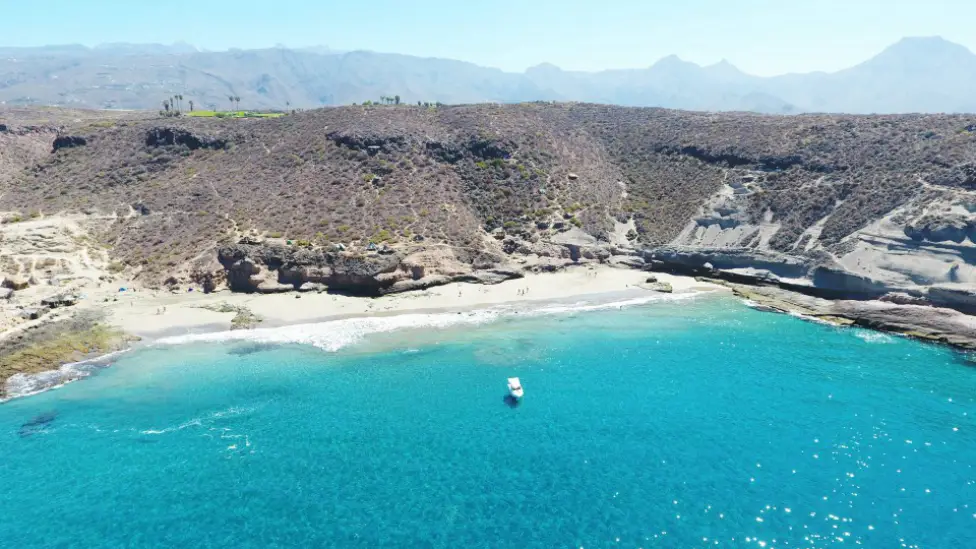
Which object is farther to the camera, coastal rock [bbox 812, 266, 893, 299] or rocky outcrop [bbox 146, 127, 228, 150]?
rocky outcrop [bbox 146, 127, 228, 150]

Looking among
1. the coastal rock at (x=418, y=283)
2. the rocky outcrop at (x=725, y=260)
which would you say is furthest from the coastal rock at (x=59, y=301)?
the rocky outcrop at (x=725, y=260)

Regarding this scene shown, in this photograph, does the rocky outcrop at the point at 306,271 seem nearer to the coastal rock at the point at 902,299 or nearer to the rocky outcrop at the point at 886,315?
the rocky outcrop at the point at 886,315

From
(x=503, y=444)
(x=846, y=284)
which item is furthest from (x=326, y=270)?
(x=846, y=284)

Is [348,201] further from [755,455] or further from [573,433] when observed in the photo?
[755,455]

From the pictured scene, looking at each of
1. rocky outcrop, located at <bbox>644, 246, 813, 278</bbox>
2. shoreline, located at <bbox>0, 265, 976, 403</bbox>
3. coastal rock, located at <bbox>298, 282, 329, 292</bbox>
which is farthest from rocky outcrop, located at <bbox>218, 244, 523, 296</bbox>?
rocky outcrop, located at <bbox>644, 246, 813, 278</bbox>

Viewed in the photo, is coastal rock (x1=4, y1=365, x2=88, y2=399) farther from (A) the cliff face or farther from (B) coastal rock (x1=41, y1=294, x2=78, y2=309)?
(A) the cliff face
